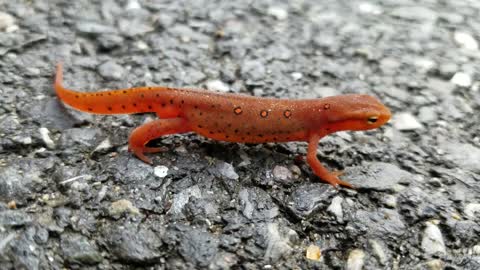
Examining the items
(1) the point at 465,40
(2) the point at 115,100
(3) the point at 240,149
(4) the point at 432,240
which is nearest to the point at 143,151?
(2) the point at 115,100

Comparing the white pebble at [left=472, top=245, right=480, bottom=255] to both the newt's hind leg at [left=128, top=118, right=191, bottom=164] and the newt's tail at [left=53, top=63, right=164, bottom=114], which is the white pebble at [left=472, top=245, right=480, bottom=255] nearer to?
the newt's hind leg at [left=128, top=118, right=191, bottom=164]

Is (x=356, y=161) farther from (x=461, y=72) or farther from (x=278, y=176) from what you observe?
(x=461, y=72)

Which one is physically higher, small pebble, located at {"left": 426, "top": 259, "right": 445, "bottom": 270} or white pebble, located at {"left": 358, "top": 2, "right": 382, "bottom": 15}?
white pebble, located at {"left": 358, "top": 2, "right": 382, "bottom": 15}

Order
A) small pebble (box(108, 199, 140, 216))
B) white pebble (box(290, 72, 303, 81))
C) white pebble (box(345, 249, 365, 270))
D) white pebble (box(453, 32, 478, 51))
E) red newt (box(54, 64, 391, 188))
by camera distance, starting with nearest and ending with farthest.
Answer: white pebble (box(345, 249, 365, 270)) → small pebble (box(108, 199, 140, 216)) → red newt (box(54, 64, 391, 188)) → white pebble (box(290, 72, 303, 81)) → white pebble (box(453, 32, 478, 51))

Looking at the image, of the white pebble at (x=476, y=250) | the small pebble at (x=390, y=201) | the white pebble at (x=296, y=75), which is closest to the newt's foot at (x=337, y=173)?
the small pebble at (x=390, y=201)

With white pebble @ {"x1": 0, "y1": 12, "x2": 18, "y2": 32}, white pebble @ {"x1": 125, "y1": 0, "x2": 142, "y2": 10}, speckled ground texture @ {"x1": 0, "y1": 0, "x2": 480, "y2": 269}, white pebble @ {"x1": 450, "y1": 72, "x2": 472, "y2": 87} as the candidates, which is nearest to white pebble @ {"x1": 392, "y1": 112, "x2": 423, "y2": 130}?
speckled ground texture @ {"x1": 0, "y1": 0, "x2": 480, "y2": 269}

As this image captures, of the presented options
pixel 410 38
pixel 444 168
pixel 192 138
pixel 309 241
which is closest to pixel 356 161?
pixel 444 168

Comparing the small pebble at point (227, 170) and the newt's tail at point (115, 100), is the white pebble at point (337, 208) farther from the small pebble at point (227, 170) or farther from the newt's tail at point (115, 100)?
the newt's tail at point (115, 100)
